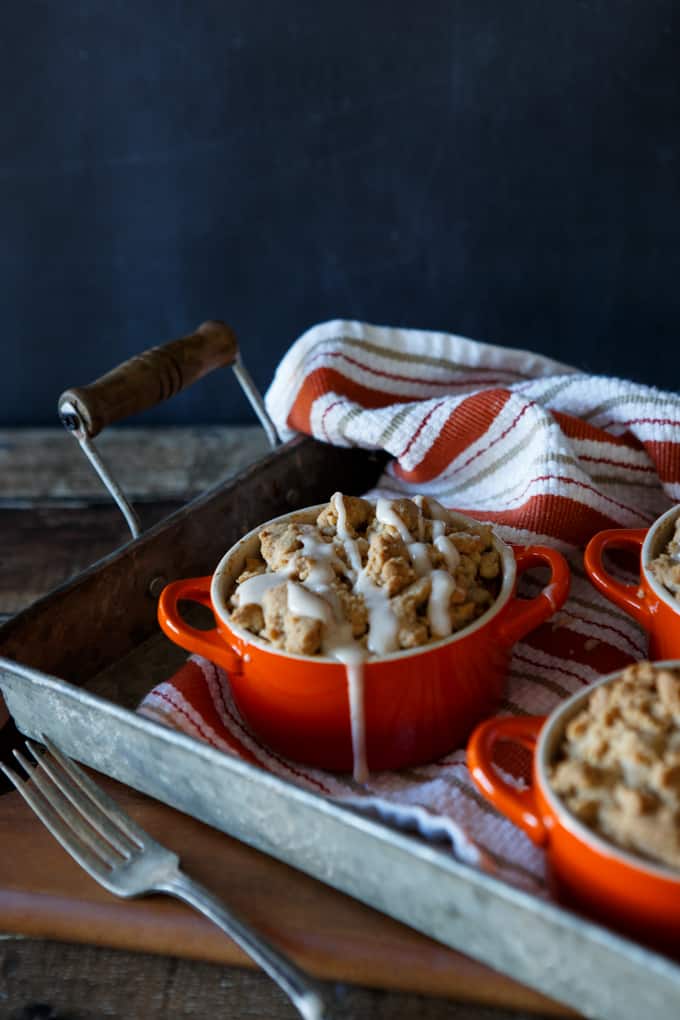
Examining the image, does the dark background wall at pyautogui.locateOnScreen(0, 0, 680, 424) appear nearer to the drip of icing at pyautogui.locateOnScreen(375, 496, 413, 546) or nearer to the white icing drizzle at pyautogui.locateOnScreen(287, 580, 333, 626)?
the drip of icing at pyautogui.locateOnScreen(375, 496, 413, 546)

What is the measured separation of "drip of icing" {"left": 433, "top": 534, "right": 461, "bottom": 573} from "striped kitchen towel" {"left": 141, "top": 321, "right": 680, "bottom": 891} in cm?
12

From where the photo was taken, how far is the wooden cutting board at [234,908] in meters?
0.58

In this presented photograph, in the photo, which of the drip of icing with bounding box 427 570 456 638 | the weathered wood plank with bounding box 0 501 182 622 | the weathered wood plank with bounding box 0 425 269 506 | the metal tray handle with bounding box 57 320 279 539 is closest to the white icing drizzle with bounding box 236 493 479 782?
the drip of icing with bounding box 427 570 456 638

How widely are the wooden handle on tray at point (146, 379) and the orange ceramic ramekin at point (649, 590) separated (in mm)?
428

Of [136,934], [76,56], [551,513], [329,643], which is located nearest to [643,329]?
[551,513]

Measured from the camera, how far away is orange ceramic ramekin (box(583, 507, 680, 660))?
0.69 meters

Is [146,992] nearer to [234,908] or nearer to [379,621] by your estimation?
[234,908]

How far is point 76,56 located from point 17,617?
1.00 metres

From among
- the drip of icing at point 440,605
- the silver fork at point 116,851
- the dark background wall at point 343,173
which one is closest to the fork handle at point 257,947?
the silver fork at point 116,851

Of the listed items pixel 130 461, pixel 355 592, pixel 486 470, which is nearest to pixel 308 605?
pixel 355 592

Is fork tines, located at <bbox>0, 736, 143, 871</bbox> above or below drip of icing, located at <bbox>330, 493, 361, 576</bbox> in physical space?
below

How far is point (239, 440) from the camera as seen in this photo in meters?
1.57

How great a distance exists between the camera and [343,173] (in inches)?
58.0

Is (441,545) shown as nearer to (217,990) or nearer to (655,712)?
(655,712)
